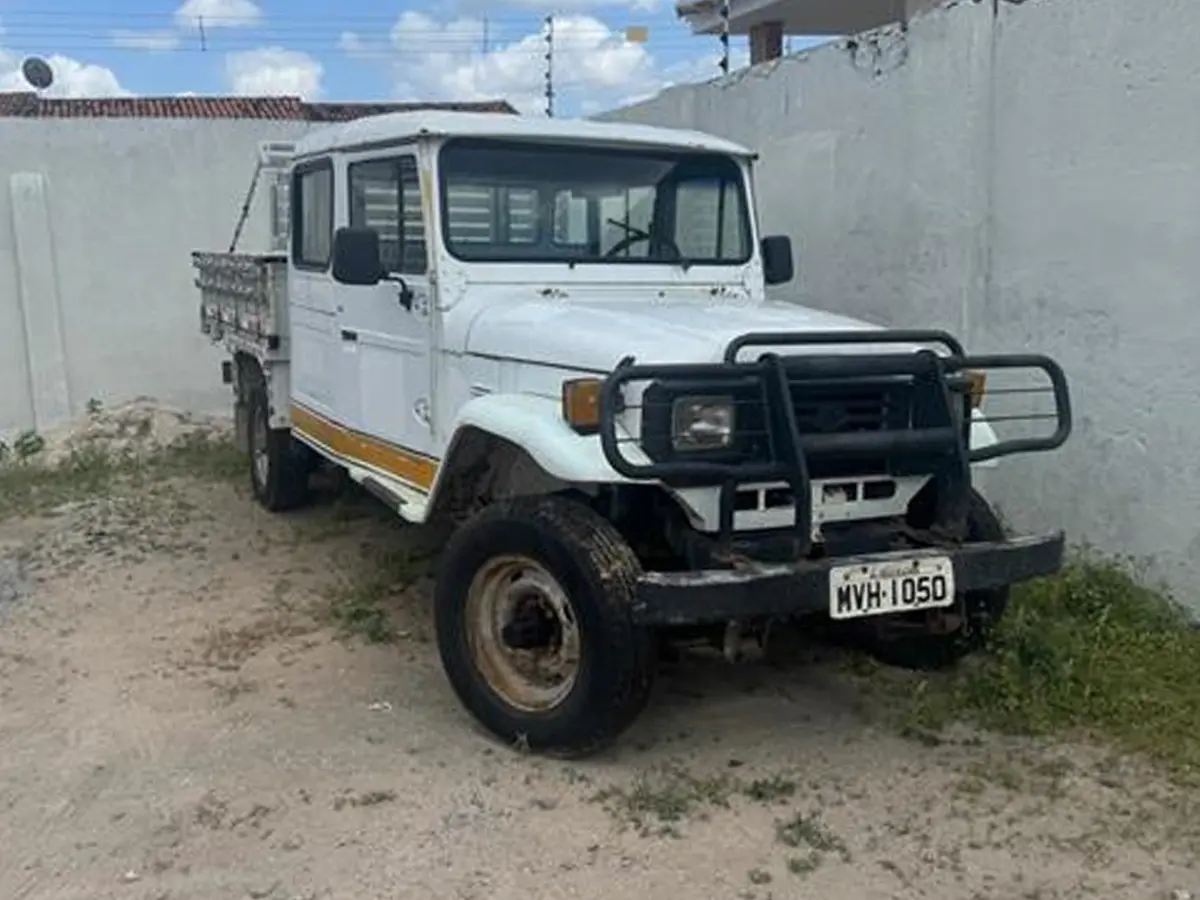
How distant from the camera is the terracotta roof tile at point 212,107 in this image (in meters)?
15.3

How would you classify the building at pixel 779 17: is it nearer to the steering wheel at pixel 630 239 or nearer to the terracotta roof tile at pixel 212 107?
the terracotta roof tile at pixel 212 107

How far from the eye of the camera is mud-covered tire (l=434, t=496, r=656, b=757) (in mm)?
4082

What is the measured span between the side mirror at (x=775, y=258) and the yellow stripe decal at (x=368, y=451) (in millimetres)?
1801

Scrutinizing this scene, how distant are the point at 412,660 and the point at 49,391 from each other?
23.9ft

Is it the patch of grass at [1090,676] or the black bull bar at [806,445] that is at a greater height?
the black bull bar at [806,445]

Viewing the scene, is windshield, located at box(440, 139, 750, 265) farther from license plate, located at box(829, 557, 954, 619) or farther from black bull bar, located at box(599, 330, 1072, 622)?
license plate, located at box(829, 557, 954, 619)

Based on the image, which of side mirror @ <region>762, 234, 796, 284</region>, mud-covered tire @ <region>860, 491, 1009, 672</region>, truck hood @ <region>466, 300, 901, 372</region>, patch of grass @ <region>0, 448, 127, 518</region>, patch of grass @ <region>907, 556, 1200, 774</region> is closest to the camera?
truck hood @ <region>466, 300, 901, 372</region>

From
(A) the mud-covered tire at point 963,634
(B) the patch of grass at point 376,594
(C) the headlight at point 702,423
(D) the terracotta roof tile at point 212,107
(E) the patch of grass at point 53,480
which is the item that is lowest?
(E) the patch of grass at point 53,480

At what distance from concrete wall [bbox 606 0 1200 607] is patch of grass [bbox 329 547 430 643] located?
275cm

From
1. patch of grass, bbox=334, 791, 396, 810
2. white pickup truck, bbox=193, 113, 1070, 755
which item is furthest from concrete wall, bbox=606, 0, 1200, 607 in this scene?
patch of grass, bbox=334, 791, 396, 810

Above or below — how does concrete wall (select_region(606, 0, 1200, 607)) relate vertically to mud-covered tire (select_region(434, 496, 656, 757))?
above

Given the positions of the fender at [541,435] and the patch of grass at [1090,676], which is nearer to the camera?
the fender at [541,435]

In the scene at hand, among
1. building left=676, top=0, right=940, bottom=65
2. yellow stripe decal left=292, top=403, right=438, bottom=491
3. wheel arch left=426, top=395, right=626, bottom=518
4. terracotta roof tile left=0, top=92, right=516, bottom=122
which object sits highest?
building left=676, top=0, right=940, bottom=65

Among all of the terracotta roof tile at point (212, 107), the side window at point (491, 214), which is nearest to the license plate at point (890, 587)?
the side window at point (491, 214)
